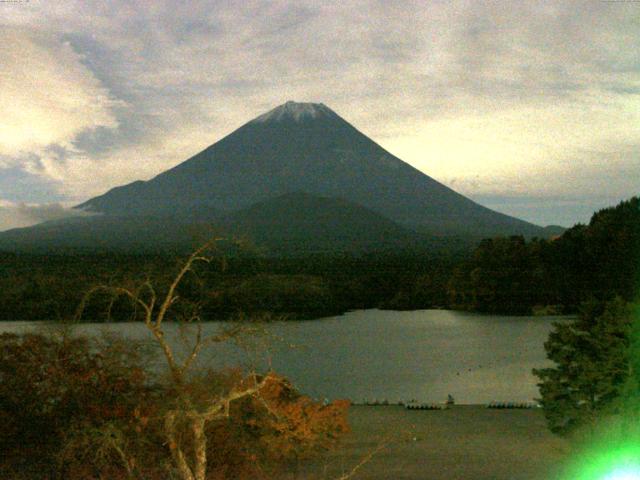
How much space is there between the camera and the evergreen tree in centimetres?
764

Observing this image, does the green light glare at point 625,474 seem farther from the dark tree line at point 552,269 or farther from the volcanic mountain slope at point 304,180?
the volcanic mountain slope at point 304,180

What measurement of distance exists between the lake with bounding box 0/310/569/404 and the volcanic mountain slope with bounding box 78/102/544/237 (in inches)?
1204

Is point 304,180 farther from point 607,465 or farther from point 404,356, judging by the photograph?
point 607,465

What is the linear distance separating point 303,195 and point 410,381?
1702 inches

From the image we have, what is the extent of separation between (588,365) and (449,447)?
6.61 feet

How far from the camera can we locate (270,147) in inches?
2717

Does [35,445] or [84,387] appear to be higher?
[84,387]

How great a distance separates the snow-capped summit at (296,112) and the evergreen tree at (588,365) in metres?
66.6

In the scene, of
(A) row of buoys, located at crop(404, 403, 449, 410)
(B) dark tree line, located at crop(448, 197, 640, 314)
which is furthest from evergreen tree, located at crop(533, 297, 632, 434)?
(B) dark tree line, located at crop(448, 197, 640, 314)

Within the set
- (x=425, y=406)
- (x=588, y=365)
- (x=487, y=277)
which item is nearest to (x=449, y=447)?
(x=588, y=365)

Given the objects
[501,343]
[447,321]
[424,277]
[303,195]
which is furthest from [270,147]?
[501,343]

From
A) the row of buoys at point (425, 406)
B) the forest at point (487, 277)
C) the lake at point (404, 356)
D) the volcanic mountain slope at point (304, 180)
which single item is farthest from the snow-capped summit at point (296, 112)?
the row of buoys at point (425, 406)

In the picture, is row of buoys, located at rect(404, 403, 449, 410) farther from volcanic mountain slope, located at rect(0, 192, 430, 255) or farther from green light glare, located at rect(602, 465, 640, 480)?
volcanic mountain slope, located at rect(0, 192, 430, 255)

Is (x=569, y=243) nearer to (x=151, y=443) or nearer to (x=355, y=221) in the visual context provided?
(x=355, y=221)
